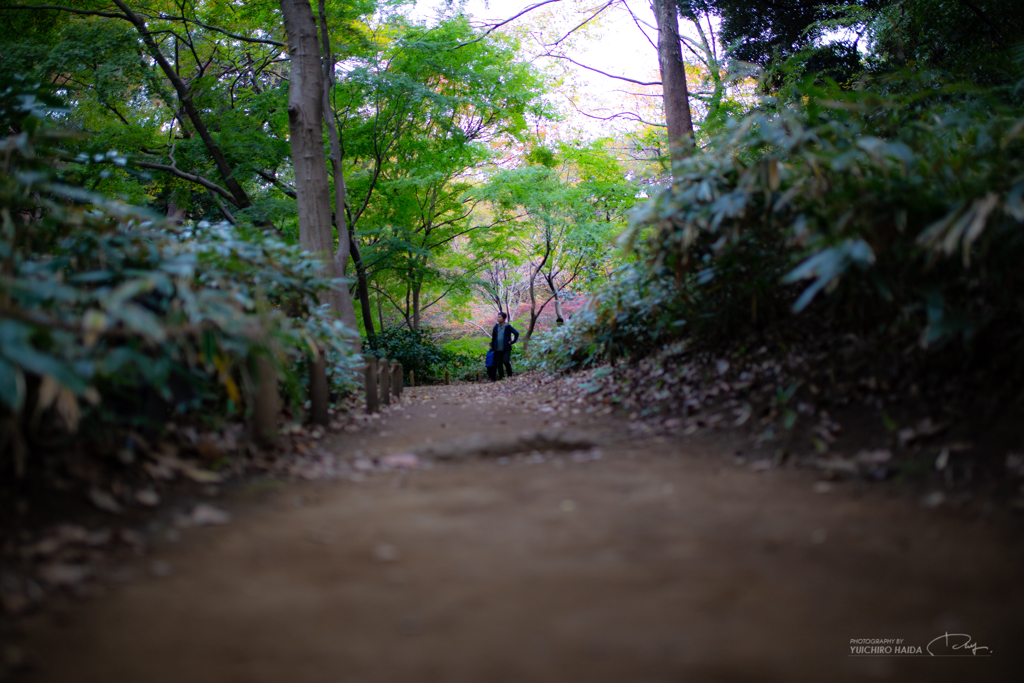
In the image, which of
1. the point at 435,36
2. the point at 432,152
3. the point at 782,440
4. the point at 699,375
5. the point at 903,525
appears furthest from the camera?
the point at 432,152

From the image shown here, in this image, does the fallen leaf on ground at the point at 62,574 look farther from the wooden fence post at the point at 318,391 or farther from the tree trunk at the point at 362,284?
the tree trunk at the point at 362,284

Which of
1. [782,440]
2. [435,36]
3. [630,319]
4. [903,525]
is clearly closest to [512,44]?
[435,36]

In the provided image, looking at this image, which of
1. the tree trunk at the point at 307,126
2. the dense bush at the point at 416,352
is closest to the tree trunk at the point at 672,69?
the tree trunk at the point at 307,126

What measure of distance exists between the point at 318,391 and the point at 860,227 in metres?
3.48

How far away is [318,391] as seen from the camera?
4297mm

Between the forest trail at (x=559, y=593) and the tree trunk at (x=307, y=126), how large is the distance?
17.7 ft

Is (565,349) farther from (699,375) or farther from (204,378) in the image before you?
(204,378)

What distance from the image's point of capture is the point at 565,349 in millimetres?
8453

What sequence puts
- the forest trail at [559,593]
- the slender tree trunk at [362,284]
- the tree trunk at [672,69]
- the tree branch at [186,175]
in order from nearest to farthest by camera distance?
the forest trail at [559,593] < the tree trunk at [672,69] < the tree branch at [186,175] < the slender tree trunk at [362,284]

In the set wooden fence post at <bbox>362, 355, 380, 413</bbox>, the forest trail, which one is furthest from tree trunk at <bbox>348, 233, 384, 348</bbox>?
the forest trail

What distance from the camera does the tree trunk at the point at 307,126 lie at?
725 centimetres

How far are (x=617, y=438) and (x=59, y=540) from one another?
2.96 m

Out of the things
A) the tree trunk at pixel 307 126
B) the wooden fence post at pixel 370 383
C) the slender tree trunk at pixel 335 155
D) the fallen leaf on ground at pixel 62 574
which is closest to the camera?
the fallen leaf on ground at pixel 62 574
